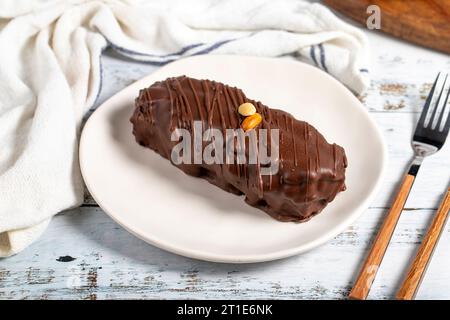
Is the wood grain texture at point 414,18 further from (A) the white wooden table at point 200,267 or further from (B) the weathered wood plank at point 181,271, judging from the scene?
(B) the weathered wood plank at point 181,271

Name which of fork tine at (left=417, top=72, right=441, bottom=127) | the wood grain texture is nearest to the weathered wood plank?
fork tine at (left=417, top=72, right=441, bottom=127)

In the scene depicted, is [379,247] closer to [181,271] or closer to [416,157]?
[416,157]

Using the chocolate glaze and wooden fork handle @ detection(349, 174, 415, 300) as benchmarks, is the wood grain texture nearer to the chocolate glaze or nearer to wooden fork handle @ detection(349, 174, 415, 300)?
wooden fork handle @ detection(349, 174, 415, 300)

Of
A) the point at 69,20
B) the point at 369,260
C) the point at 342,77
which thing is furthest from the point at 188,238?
the point at 69,20

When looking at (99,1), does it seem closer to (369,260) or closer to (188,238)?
(188,238)

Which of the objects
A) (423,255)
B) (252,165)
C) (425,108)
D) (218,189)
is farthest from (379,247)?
(425,108)
